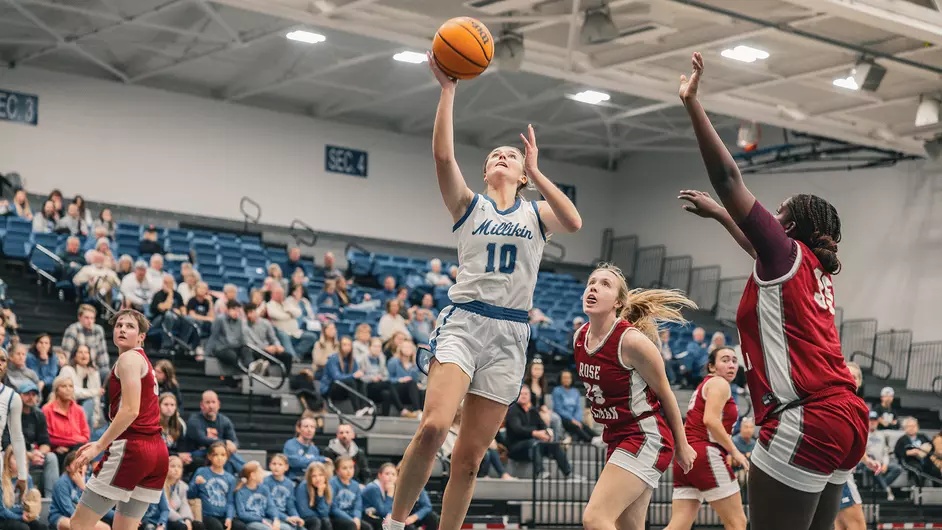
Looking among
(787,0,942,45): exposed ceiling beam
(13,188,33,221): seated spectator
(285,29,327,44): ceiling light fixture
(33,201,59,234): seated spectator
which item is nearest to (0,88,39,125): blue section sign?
(13,188,33,221): seated spectator

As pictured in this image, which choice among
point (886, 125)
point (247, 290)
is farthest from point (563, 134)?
point (247, 290)

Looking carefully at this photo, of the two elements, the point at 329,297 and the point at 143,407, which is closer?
the point at 143,407

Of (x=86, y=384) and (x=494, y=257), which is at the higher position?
(x=494, y=257)

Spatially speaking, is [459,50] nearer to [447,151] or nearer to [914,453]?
[447,151]

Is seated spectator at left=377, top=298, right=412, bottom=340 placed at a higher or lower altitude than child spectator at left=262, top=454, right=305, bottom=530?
higher

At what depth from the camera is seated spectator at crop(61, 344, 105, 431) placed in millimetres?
13234

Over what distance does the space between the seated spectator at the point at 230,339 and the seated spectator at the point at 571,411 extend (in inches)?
182

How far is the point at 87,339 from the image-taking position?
1428 centimetres

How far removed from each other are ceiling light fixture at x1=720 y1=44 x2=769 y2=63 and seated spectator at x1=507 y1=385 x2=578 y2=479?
6.10 metres

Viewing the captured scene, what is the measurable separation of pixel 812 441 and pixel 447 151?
243 centimetres

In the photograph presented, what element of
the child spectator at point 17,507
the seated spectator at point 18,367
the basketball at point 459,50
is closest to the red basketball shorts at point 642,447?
the basketball at point 459,50

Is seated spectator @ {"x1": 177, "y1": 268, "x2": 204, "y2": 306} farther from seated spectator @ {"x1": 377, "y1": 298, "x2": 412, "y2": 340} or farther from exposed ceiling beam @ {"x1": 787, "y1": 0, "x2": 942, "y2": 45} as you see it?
exposed ceiling beam @ {"x1": 787, "y1": 0, "x2": 942, "y2": 45}

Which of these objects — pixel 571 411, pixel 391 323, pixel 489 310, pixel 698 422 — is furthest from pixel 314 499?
pixel 489 310

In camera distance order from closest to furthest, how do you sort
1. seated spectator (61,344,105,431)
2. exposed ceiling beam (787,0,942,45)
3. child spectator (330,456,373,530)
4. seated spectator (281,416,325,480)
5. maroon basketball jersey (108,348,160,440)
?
maroon basketball jersey (108,348,160,440)
child spectator (330,456,373,530)
seated spectator (61,344,105,431)
seated spectator (281,416,325,480)
exposed ceiling beam (787,0,942,45)
